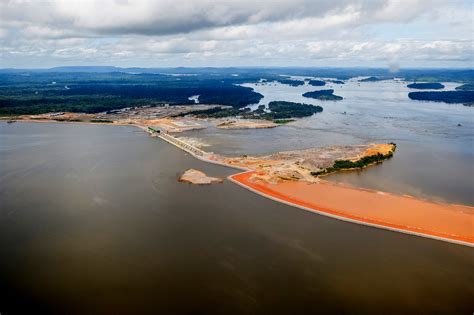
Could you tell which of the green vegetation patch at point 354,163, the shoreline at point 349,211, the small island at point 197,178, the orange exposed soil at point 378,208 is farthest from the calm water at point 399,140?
the small island at point 197,178

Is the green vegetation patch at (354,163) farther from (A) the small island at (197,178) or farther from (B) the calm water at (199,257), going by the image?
(B) the calm water at (199,257)

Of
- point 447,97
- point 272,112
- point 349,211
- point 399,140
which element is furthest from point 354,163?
point 447,97

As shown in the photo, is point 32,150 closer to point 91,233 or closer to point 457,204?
point 91,233

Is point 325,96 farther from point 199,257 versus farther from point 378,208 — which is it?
point 199,257

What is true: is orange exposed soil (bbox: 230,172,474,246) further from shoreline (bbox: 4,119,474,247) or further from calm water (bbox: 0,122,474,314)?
calm water (bbox: 0,122,474,314)

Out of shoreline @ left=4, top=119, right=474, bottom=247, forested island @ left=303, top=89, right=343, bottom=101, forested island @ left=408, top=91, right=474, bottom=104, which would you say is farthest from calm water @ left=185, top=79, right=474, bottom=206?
forested island @ left=303, top=89, right=343, bottom=101

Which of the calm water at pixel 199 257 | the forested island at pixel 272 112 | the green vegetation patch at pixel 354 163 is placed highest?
the forested island at pixel 272 112
